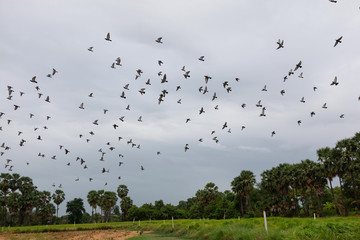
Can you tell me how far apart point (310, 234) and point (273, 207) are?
208 ft

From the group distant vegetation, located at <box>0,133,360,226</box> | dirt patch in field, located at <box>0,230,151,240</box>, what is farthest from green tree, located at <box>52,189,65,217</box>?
dirt patch in field, located at <box>0,230,151,240</box>

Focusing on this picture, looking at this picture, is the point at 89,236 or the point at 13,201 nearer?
the point at 89,236

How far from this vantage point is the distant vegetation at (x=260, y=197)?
187 feet

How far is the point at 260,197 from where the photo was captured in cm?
8362

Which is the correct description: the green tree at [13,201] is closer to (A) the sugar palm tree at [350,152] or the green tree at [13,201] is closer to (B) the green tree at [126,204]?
(B) the green tree at [126,204]

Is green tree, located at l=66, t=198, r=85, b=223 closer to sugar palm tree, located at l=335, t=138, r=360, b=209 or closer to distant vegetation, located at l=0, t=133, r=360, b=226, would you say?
distant vegetation, located at l=0, t=133, r=360, b=226

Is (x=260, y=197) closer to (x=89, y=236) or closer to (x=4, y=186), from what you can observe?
(x=89, y=236)

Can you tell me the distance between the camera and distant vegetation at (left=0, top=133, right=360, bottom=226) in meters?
56.9

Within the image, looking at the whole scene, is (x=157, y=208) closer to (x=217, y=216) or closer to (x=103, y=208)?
(x=103, y=208)

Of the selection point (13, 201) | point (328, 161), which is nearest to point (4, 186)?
point (13, 201)

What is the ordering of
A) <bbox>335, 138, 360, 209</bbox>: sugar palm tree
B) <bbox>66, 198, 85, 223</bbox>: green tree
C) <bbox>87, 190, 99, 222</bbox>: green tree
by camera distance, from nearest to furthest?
<bbox>335, 138, 360, 209</bbox>: sugar palm tree → <bbox>87, 190, 99, 222</bbox>: green tree → <bbox>66, 198, 85, 223</bbox>: green tree

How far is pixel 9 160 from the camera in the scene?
119 ft

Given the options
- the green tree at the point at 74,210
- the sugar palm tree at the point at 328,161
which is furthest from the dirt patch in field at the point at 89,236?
the green tree at the point at 74,210

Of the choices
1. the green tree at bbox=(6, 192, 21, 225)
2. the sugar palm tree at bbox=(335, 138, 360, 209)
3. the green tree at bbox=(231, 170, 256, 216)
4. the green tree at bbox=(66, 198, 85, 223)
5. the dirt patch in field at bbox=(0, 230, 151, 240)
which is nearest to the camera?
the dirt patch in field at bbox=(0, 230, 151, 240)
